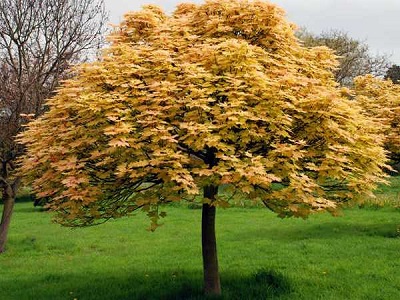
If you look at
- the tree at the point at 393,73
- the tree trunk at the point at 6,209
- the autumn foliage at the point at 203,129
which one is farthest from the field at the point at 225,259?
the tree at the point at 393,73

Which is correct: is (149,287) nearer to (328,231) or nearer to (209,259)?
(209,259)

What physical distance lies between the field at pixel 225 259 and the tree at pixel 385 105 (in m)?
3.84

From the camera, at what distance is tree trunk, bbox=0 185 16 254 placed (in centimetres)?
1919

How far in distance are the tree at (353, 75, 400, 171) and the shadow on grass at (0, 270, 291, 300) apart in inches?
268

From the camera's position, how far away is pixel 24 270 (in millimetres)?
16453

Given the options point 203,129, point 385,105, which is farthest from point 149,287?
point 385,105

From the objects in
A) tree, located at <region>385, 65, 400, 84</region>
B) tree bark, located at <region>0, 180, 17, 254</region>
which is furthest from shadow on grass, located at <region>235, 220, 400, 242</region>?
tree, located at <region>385, 65, 400, 84</region>

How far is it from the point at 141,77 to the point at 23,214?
29.5m

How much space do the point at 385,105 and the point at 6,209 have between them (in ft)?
52.6

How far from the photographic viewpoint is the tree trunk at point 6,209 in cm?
1919

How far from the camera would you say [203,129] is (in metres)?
8.59

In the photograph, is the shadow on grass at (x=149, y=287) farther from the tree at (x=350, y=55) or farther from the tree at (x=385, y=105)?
the tree at (x=350, y=55)

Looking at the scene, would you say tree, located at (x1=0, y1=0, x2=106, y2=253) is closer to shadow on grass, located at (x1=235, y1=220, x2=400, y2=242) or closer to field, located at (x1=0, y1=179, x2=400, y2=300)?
field, located at (x1=0, y1=179, x2=400, y2=300)

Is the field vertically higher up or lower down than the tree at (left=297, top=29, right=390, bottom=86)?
lower down
